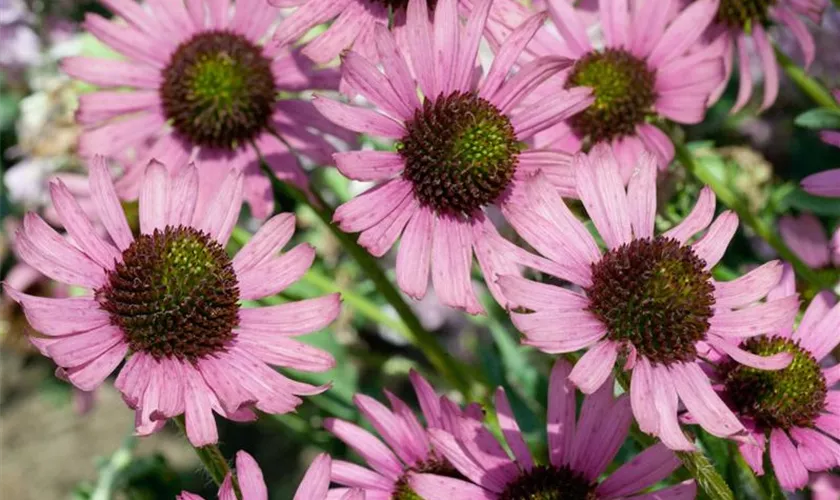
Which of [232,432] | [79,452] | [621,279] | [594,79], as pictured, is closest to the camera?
[621,279]

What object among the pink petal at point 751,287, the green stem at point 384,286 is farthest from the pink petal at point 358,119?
the pink petal at point 751,287

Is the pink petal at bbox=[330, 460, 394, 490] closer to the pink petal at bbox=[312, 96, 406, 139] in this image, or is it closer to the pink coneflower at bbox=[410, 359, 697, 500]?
the pink coneflower at bbox=[410, 359, 697, 500]

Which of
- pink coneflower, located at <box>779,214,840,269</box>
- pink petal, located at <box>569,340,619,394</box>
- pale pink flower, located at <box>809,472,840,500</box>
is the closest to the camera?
pink petal, located at <box>569,340,619,394</box>

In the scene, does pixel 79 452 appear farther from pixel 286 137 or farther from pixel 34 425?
pixel 286 137

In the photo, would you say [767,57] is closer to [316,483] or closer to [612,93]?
[612,93]

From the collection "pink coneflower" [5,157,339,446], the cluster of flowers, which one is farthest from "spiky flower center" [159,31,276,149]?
"pink coneflower" [5,157,339,446]

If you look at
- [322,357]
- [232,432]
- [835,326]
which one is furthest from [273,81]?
[232,432]
